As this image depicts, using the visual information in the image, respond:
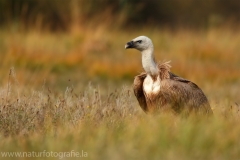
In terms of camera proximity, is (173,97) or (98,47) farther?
(98,47)

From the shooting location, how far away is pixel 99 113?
7070 mm

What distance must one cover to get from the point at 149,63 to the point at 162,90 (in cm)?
44

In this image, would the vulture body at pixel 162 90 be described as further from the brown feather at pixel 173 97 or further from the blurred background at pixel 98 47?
the blurred background at pixel 98 47

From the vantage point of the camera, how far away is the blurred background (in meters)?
12.3

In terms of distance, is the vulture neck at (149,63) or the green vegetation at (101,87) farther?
the vulture neck at (149,63)

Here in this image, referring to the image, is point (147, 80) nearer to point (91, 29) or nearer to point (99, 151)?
point (99, 151)

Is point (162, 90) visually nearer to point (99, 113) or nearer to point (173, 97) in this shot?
point (173, 97)

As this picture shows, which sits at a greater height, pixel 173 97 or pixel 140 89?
pixel 140 89

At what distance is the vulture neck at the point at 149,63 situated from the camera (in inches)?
282

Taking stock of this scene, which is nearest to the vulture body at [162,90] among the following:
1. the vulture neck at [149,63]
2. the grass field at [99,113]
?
the vulture neck at [149,63]

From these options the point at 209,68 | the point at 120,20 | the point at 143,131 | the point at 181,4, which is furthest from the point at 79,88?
the point at 181,4

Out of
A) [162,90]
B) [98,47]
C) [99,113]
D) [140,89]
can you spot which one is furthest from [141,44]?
[98,47]

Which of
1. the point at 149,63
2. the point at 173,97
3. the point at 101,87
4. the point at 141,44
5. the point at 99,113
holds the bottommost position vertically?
the point at 99,113

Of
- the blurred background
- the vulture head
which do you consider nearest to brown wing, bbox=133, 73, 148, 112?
the vulture head
